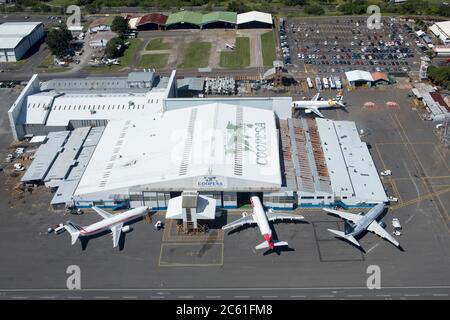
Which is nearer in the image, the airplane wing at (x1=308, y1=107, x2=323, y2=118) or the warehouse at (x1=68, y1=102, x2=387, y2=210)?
the warehouse at (x1=68, y1=102, x2=387, y2=210)

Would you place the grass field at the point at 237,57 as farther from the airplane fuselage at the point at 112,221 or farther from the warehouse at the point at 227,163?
the airplane fuselage at the point at 112,221

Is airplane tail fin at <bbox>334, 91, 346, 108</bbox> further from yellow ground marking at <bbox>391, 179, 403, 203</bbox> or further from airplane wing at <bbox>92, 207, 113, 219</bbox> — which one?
airplane wing at <bbox>92, 207, 113, 219</bbox>

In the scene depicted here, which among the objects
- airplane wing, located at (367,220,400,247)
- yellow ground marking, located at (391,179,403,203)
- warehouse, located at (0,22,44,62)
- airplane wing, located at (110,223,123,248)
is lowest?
airplane wing, located at (110,223,123,248)

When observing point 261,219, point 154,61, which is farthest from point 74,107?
point 261,219

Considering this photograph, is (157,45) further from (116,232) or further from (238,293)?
(238,293)

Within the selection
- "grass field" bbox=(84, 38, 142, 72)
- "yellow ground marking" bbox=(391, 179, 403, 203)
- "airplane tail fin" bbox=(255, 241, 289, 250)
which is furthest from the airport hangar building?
"grass field" bbox=(84, 38, 142, 72)

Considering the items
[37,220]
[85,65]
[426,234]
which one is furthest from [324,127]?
[85,65]

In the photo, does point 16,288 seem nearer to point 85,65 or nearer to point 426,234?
point 426,234

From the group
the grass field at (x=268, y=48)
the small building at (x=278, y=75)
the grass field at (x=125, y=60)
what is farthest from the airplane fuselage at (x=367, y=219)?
the grass field at (x=125, y=60)
